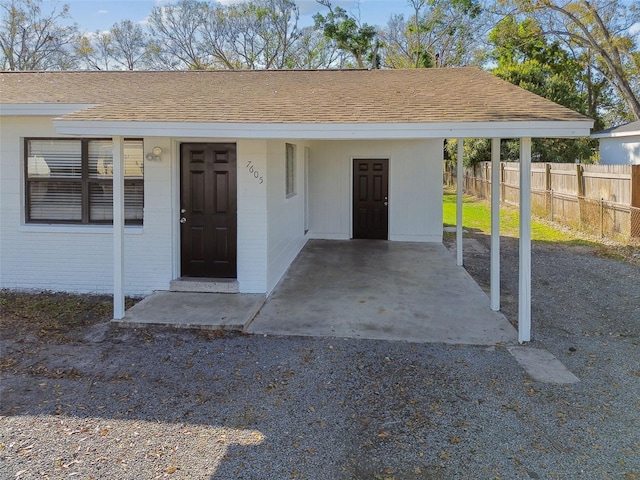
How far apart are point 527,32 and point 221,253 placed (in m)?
22.0

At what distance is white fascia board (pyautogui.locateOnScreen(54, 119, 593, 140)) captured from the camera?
16.5 feet

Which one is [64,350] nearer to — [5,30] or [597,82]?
[5,30]

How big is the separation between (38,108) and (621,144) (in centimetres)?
2173

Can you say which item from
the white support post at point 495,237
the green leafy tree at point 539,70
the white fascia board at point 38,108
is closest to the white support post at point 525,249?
the white support post at point 495,237

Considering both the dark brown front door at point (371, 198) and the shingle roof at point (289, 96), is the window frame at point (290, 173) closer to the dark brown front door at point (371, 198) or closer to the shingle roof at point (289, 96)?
the shingle roof at point (289, 96)

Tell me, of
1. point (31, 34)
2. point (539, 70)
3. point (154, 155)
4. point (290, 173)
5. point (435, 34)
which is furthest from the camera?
point (435, 34)

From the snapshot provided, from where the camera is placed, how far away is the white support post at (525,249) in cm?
541

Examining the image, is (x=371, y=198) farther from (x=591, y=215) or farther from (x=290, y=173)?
(x=591, y=215)

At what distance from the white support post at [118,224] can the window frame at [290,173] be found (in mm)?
3289

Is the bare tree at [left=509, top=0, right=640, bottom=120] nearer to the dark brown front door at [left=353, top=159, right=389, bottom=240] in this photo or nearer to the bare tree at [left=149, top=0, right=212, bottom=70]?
the dark brown front door at [left=353, top=159, right=389, bottom=240]

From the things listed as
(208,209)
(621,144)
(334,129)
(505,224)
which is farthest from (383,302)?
(621,144)

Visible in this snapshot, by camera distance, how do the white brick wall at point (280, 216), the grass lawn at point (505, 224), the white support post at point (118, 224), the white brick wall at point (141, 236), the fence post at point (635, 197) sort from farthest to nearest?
the grass lawn at point (505, 224) → the fence post at point (635, 197) → the white brick wall at point (280, 216) → the white brick wall at point (141, 236) → the white support post at point (118, 224)

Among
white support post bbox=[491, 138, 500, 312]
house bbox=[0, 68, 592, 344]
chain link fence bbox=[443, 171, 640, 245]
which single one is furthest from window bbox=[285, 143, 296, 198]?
chain link fence bbox=[443, 171, 640, 245]

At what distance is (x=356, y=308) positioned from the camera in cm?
661
